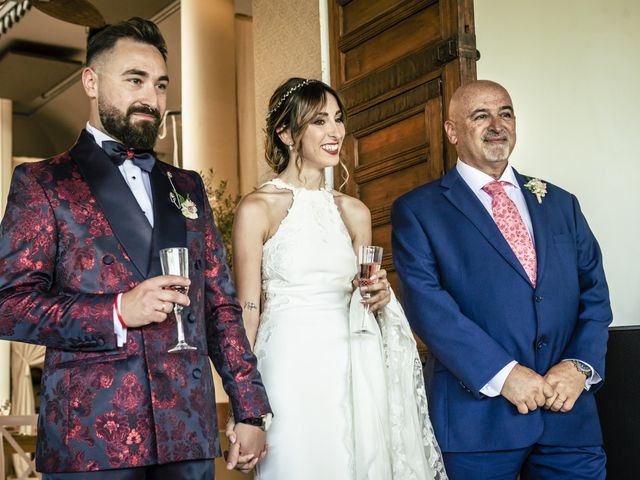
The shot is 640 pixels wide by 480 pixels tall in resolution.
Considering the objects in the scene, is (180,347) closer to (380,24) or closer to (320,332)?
(320,332)

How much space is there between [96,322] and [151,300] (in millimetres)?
144

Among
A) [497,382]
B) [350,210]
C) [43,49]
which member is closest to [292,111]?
[350,210]

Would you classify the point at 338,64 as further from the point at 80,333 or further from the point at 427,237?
the point at 80,333

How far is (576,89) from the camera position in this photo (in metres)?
4.71

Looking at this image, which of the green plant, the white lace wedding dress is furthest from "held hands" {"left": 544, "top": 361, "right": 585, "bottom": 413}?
the green plant

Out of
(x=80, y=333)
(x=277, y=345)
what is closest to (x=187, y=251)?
(x=80, y=333)

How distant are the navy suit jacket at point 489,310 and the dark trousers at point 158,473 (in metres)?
1.02

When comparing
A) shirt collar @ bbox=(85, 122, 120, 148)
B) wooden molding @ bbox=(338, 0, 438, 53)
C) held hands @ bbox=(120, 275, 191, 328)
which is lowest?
held hands @ bbox=(120, 275, 191, 328)

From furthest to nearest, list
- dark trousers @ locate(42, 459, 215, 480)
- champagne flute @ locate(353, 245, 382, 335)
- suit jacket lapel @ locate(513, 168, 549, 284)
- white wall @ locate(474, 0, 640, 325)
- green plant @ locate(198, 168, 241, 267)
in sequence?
1. green plant @ locate(198, 168, 241, 267)
2. white wall @ locate(474, 0, 640, 325)
3. suit jacket lapel @ locate(513, 168, 549, 284)
4. champagne flute @ locate(353, 245, 382, 335)
5. dark trousers @ locate(42, 459, 215, 480)

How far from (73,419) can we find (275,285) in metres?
1.27

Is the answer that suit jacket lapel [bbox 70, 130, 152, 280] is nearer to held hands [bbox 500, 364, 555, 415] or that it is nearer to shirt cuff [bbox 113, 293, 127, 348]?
shirt cuff [bbox 113, 293, 127, 348]

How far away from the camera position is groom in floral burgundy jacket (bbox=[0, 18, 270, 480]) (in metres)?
2.09

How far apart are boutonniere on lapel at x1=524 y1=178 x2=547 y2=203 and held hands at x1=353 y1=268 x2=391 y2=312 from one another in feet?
2.26

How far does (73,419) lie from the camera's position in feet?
6.79
